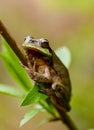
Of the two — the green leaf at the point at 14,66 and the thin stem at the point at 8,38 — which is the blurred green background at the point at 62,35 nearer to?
the green leaf at the point at 14,66

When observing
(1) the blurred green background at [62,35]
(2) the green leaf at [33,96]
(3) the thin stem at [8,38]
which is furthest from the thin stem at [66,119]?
(1) the blurred green background at [62,35]

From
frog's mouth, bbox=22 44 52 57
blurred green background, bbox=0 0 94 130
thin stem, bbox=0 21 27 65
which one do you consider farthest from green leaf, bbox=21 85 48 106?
blurred green background, bbox=0 0 94 130

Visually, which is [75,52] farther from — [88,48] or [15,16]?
[15,16]

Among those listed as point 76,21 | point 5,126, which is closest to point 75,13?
point 76,21

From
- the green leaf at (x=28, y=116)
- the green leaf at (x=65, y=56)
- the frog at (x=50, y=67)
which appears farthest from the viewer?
the green leaf at (x=65, y=56)

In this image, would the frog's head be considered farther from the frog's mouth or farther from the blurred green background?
the blurred green background

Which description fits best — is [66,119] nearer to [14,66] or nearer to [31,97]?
[31,97]

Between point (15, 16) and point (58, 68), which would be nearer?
point (58, 68)
